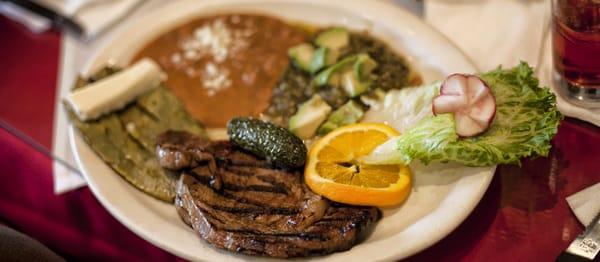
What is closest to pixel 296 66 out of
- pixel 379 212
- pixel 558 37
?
pixel 379 212

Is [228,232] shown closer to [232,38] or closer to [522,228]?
[522,228]

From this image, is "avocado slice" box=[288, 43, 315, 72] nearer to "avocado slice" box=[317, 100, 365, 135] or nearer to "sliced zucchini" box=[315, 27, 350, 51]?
"sliced zucchini" box=[315, 27, 350, 51]

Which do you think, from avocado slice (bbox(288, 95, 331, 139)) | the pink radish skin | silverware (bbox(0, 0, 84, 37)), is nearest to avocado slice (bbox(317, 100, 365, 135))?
avocado slice (bbox(288, 95, 331, 139))

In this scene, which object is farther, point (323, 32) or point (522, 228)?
point (323, 32)

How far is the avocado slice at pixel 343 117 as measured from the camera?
214cm

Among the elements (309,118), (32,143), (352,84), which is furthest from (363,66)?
(32,143)

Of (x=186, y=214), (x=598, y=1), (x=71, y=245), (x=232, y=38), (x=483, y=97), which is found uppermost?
(x=598, y=1)

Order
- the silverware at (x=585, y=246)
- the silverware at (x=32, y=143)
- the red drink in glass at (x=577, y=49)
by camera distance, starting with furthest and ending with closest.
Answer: the silverware at (x=32, y=143) < the red drink in glass at (x=577, y=49) < the silverware at (x=585, y=246)

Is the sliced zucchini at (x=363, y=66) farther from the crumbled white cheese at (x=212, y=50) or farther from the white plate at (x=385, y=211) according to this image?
the crumbled white cheese at (x=212, y=50)

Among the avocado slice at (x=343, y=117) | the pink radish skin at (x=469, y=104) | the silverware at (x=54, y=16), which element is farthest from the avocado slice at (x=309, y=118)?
the silverware at (x=54, y=16)

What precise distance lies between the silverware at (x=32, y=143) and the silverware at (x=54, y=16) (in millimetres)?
528

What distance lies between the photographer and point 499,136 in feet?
5.82

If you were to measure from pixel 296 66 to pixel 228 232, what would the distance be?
899 millimetres

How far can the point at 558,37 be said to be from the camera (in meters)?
1.95
